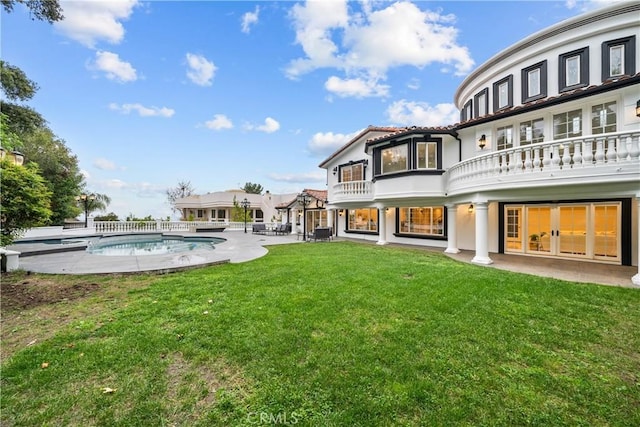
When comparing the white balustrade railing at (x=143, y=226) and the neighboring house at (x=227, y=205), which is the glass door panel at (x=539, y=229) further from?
the neighboring house at (x=227, y=205)

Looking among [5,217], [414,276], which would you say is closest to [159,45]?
[5,217]

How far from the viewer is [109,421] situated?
2.32 m

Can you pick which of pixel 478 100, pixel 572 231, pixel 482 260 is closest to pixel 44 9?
pixel 482 260

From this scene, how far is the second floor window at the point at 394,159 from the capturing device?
13336mm

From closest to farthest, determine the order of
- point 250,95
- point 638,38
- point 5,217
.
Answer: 1. point 5,217
2. point 638,38
3. point 250,95

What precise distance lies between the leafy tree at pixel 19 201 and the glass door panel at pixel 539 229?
663 inches

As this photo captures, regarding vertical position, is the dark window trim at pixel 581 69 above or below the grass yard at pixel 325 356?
above

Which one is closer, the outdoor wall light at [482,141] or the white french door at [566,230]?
the white french door at [566,230]

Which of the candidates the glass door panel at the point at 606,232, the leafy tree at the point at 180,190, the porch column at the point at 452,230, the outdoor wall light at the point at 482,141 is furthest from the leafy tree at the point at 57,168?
the glass door panel at the point at 606,232

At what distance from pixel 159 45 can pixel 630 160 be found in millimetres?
19136

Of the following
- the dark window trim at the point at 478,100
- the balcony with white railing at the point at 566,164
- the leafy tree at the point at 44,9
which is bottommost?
the balcony with white railing at the point at 566,164

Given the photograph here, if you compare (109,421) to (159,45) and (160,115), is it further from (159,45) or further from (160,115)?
(160,115)

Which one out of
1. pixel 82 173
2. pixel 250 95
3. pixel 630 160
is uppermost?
pixel 250 95

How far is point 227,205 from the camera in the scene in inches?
1507
